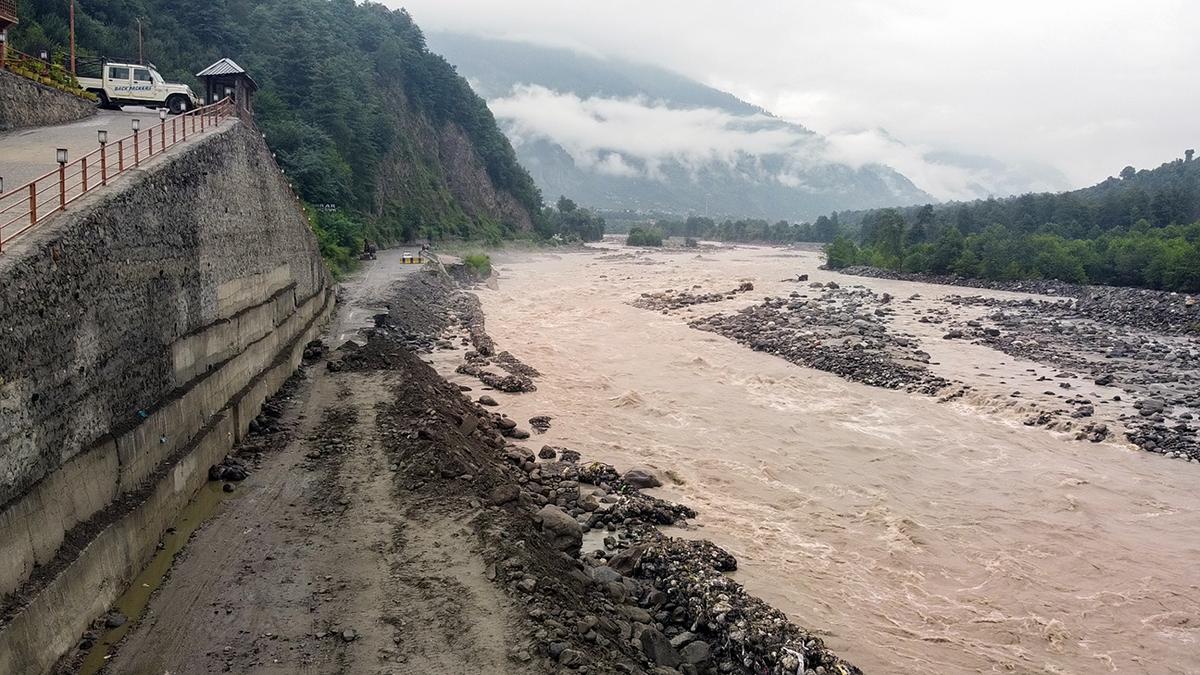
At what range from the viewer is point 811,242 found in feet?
531

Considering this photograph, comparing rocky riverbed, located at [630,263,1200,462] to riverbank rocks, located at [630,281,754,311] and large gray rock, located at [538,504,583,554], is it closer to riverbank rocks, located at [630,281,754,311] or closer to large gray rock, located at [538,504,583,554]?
riverbank rocks, located at [630,281,754,311]

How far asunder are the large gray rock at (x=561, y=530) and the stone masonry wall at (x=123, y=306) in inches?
237

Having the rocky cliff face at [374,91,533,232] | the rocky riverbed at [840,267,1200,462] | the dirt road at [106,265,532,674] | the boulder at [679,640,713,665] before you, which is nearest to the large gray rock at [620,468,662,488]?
the dirt road at [106,265,532,674]

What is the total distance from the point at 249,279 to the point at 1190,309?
4729 cm

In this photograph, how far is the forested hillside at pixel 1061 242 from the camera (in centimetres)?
5912

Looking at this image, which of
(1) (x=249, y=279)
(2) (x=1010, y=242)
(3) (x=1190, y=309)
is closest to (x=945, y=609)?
(1) (x=249, y=279)

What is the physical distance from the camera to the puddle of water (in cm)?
872

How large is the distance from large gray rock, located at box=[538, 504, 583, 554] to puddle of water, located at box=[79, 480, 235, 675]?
5317 mm

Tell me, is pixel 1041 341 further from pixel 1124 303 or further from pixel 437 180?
pixel 437 180

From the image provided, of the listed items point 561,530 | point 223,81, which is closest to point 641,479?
point 561,530

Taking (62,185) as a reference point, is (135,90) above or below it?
above

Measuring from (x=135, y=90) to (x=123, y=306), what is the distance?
21462mm

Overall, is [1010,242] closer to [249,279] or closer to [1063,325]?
[1063,325]

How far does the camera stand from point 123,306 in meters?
11.0
